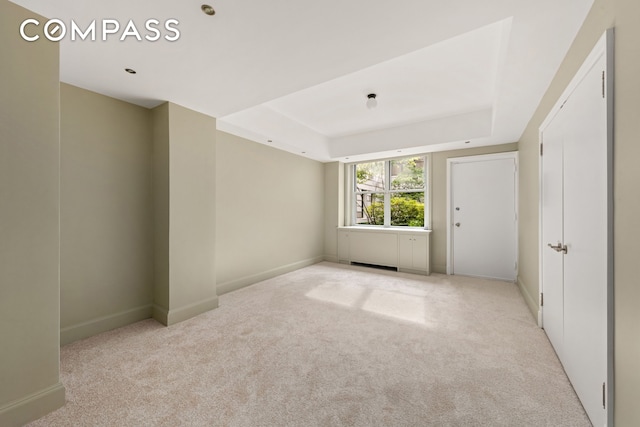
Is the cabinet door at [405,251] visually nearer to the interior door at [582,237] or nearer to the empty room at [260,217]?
the empty room at [260,217]

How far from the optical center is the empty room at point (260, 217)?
1.47 m

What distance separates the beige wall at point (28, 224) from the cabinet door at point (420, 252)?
4773 mm

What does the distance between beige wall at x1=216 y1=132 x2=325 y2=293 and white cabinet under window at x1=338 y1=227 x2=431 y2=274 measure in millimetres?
751

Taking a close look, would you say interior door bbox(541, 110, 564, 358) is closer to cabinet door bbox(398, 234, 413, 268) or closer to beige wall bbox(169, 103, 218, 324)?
cabinet door bbox(398, 234, 413, 268)

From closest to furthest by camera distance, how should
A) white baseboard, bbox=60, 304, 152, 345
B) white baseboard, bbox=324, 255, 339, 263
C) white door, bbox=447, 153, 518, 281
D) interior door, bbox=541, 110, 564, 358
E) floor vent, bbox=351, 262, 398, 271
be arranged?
interior door, bbox=541, 110, 564, 358
white baseboard, bbox=60, 304, 152, 345
white door, bbox=447, 153, 518, 281
floor vent, bbox=351, 262, 398, 271
white baseboard, bbox=324, 255, 339, 263

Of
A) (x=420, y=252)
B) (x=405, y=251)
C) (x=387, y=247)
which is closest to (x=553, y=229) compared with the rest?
(x=420, y=252)

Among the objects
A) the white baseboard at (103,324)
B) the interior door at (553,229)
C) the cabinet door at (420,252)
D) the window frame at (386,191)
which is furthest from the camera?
the window frame at (386,191)

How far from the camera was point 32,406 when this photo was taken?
1531mm

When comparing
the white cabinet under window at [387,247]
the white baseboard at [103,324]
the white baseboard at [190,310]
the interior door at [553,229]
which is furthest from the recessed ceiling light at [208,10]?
the white cabinet under window at [387,247]

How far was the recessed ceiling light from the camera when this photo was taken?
149 cm

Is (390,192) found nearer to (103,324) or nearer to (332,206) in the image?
(332,206)

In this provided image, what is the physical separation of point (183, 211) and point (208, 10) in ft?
6.72

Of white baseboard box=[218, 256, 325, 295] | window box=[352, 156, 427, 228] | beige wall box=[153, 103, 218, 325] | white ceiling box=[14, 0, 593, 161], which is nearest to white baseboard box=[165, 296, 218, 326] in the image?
beige wall box=[153, 103, 218, 325]

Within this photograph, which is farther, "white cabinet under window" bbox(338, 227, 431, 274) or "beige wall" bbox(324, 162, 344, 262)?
"beige wall" bbox(324, 162, 344, 262)
